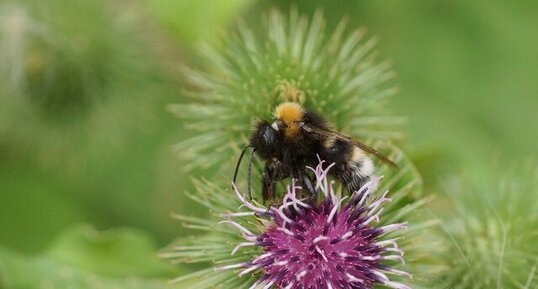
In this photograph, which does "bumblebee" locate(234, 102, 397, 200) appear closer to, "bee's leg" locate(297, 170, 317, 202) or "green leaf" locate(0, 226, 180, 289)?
"bee's leg" locate(297, 170, 317, 202)

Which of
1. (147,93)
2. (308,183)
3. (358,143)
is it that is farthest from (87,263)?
(358,143)

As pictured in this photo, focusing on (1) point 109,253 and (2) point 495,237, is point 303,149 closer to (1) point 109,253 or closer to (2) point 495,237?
(2) point 495,237

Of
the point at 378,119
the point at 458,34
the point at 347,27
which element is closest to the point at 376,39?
the point at 347,27

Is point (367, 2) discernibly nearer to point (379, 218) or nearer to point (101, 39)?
point (101, 39)

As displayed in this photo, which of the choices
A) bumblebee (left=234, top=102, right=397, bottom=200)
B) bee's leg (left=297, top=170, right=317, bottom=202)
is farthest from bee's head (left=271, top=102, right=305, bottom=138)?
Result: bee's leg (left=297, top=170, right=317, bottom=202)

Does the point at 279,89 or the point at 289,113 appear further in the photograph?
the point at 279,89

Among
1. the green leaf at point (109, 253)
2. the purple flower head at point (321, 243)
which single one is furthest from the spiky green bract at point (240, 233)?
the green leaf at point (109, 253)
